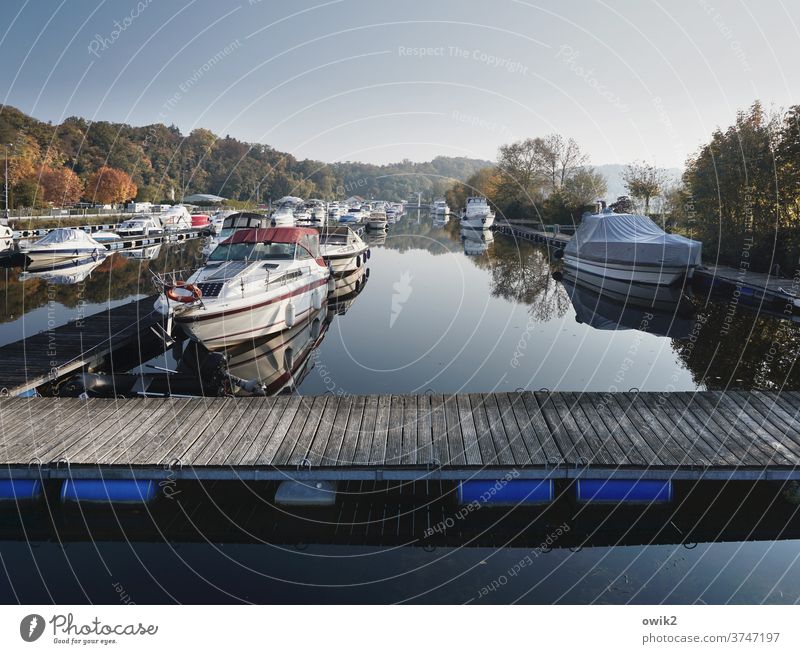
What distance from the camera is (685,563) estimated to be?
320 inches

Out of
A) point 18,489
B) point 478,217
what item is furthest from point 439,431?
point 478,217

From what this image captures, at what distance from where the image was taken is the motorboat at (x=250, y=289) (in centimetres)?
1628

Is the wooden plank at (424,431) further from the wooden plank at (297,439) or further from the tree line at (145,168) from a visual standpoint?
the tree line at (145,168)

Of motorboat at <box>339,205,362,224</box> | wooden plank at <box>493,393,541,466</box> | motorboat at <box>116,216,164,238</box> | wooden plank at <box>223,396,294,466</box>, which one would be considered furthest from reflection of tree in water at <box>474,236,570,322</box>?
motorboat at <box>116,216,164,238</box>

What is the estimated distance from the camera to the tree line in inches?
2539

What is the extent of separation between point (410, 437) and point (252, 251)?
1312 cm

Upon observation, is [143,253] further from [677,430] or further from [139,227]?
[677,430]

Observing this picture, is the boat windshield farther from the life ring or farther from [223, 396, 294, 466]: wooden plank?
[223, 396, 294, 466]: wooden plank

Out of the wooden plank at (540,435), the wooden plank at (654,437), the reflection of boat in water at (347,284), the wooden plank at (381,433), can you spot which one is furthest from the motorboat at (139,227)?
the wooden plank at (654,437)

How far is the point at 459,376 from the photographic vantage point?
642 inches

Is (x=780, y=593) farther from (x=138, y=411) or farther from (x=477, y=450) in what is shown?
(x=138, y=411)

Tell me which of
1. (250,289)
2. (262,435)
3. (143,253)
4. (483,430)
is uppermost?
(250,289)

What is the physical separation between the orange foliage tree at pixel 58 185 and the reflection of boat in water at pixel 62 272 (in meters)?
30.1

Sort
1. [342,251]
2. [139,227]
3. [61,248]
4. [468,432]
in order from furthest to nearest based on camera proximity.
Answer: [139,227] < [61,248] < [342,251] < [468,432]
